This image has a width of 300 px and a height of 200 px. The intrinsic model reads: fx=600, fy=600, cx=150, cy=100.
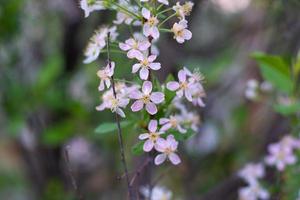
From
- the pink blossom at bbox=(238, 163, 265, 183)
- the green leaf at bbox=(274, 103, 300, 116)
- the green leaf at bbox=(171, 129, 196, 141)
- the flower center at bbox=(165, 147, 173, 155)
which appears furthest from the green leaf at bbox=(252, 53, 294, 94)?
the flower center at bbox=(165, 147, 173, 155)

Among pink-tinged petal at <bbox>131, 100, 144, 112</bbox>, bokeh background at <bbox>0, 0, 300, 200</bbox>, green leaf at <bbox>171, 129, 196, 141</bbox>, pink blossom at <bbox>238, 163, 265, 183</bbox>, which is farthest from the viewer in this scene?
bokeh background at <bbox>0, 0, 300, 200</bbox>

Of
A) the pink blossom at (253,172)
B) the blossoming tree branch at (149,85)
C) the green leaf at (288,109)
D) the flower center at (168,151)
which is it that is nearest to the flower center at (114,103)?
the blossoming tree branch at (149,85)

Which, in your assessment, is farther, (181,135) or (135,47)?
(181,135)

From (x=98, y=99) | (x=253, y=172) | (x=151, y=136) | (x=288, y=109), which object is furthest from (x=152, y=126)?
(x=98, y=99)

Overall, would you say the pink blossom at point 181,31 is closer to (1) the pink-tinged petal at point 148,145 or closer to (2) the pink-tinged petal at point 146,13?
(2) the pink-tinged petal at point 146,13

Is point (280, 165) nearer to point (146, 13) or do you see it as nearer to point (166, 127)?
point (166, 127)

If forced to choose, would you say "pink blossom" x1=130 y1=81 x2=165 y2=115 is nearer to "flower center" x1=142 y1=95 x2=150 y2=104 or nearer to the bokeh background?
"flower center" x1=142 y1=95 x2=150 y2=104

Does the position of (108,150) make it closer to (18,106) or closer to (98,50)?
(18,106)
